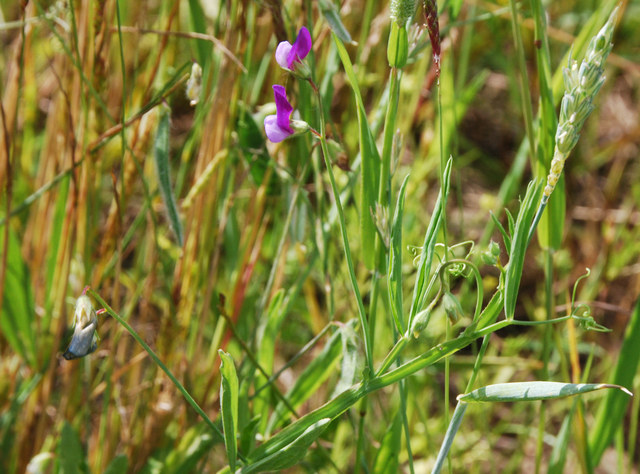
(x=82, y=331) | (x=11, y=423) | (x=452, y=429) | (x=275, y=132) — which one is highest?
(x=275, y=132)

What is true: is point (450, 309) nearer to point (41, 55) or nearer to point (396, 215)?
point (396, 215)

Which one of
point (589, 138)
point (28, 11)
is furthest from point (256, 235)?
point (589, 138)

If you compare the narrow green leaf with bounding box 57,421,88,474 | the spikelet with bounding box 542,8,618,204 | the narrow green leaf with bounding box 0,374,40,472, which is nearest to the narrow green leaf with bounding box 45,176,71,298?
the narrow green leaf with bounding box 0,374,40,472

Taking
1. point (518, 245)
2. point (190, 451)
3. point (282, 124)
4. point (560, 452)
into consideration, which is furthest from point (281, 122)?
point (560, 452)

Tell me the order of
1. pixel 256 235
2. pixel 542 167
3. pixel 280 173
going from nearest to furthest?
pixel 542 167
pixel 280 173
pixel 256 235

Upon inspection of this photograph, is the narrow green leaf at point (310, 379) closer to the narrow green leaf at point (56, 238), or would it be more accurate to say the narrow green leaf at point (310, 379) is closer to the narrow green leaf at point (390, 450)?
the narrow green leaf at point (390, 450)

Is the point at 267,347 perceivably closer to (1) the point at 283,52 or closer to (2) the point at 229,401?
(2) the point at 229,401

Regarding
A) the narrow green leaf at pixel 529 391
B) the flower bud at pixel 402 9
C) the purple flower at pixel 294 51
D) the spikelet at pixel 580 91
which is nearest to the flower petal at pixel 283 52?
the purple flower at pixel 294 51
